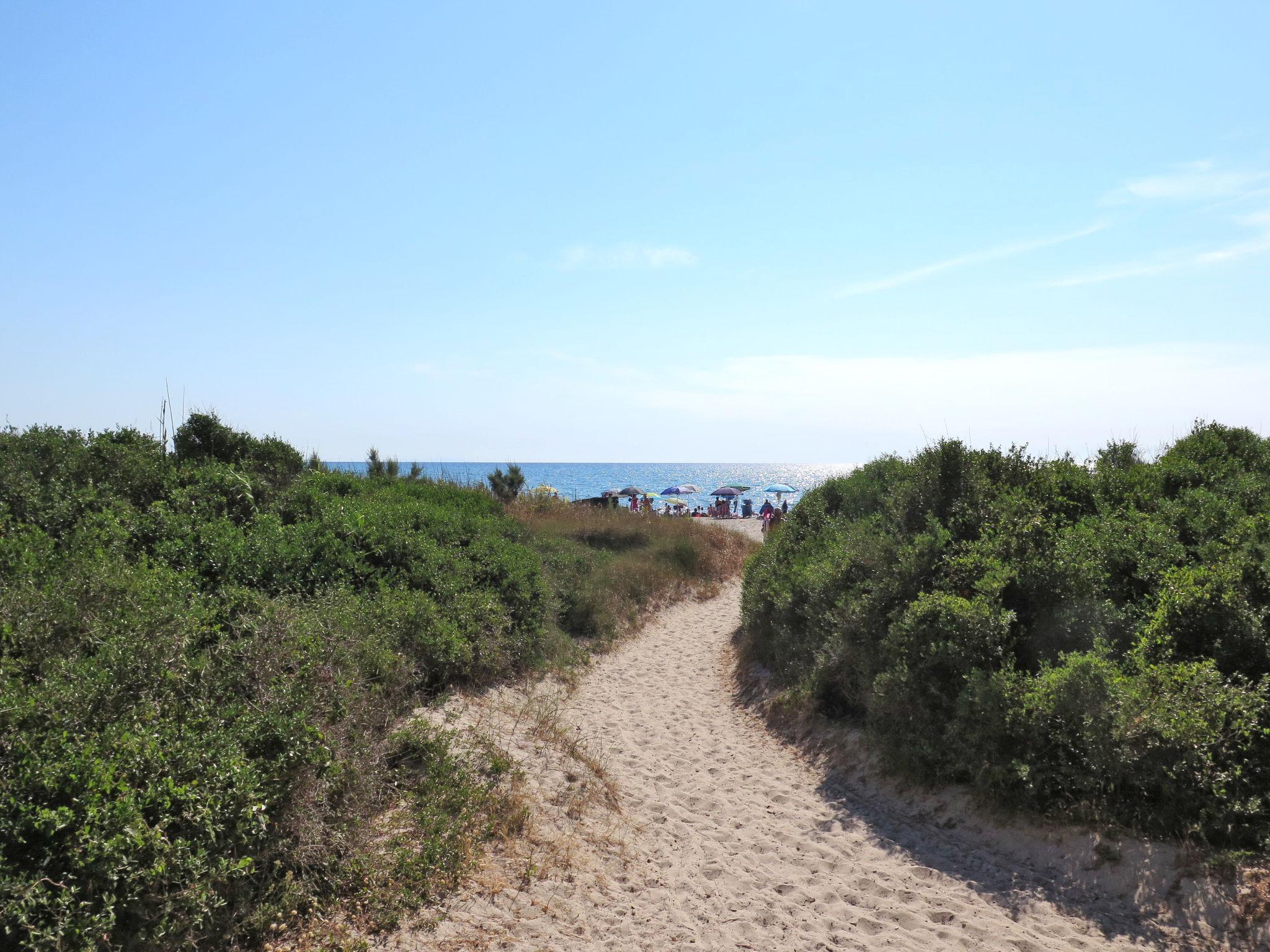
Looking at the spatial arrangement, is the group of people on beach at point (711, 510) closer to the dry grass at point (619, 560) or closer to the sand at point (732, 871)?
the dry grass at point (619, 560)

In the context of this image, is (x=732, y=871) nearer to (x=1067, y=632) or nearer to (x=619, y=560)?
(x=1067, y=632)

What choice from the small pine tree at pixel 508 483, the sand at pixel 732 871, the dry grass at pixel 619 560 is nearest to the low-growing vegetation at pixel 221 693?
the sand at pixel 732 871

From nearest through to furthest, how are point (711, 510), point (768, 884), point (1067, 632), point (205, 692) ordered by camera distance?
point (205, 692)
point (768, 884)
point (1067, 632)
point (711, 510)

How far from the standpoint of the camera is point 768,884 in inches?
255

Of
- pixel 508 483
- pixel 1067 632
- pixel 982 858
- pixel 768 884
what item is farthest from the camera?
pixel 508 483

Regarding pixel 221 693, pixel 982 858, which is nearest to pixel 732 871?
pixel 982 858

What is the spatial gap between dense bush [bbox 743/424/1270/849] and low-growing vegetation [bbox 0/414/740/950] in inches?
183

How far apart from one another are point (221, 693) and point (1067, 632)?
8.08 metres

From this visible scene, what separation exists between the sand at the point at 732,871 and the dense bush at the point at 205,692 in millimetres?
754

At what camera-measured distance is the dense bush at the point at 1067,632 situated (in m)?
6.21

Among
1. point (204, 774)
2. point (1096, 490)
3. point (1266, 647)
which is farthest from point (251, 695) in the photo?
point (1096, 490)

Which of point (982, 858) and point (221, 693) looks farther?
point (982, 858)

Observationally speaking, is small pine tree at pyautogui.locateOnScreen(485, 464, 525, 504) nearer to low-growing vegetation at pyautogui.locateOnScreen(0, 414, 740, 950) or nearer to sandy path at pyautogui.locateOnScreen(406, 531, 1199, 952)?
low-growing vegetation at pyautogui.locateOnScreen(0, 414, 740, 950)

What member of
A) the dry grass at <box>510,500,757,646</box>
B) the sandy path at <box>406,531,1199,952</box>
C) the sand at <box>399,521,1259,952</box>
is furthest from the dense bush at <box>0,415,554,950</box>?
the dry grass at <box>510,500,757,646</box>
